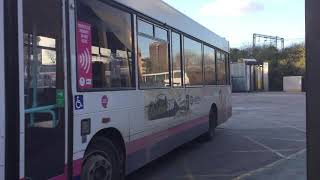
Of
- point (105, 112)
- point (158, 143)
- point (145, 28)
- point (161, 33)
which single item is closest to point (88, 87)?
point (105, 112)

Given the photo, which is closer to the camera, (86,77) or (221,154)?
(86,77)

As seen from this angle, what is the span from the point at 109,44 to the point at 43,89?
2.01 m

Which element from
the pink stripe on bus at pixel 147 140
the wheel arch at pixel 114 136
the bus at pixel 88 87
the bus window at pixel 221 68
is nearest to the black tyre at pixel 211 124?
the bus window at pixel 221 68

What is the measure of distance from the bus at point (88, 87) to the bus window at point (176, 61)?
0.02 meters

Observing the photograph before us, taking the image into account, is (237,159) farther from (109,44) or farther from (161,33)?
(109,44)

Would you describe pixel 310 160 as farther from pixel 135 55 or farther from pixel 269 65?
pixel 269 65

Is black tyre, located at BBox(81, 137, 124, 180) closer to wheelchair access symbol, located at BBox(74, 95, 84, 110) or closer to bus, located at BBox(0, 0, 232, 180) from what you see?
bus, located at BBox(0, 0, 232, 180)

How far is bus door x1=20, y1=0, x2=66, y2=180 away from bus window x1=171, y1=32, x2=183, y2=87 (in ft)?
16.2

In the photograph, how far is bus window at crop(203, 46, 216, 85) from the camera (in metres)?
14.3

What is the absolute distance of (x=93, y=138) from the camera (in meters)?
6.97

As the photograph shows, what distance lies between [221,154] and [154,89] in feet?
12.4

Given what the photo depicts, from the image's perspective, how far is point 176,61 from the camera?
11.2m

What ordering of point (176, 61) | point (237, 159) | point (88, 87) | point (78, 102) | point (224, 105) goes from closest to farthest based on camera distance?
point (78, 102)
point (88, 87)
point (176, 61)
point (237, 159)
point (224, 105)

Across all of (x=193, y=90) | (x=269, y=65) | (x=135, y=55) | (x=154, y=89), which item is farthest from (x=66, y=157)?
(x=269, y=65)
